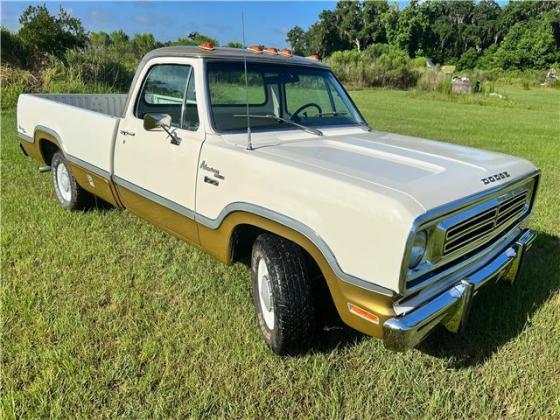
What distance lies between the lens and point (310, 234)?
7.86ft

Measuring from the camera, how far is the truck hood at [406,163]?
2.34 m

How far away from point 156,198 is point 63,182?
2197 mm

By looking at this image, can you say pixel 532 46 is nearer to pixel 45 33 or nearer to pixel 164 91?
pixel 45 33

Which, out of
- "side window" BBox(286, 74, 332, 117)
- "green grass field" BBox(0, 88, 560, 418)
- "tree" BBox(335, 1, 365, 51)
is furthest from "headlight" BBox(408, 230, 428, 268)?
"tree" BBox(335, 1, 365, 51)

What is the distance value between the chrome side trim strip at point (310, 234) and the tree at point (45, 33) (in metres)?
14.4

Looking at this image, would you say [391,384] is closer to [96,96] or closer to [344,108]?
[344,108]

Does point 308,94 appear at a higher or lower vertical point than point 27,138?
higher

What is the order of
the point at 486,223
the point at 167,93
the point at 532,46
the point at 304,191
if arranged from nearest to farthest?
the point at 304,191
the point at 486,223
the point at 167,93
the point at 532,46

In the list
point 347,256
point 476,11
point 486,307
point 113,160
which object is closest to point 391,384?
point 347,256

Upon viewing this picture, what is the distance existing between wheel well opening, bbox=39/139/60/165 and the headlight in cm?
450

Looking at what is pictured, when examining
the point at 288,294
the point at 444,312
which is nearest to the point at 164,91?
the point at 288,294

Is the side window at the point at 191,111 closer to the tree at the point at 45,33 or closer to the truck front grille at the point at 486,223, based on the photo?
the truck front grille at the point at 486,223

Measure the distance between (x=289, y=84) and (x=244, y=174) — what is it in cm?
141

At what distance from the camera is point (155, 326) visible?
3107 mm
